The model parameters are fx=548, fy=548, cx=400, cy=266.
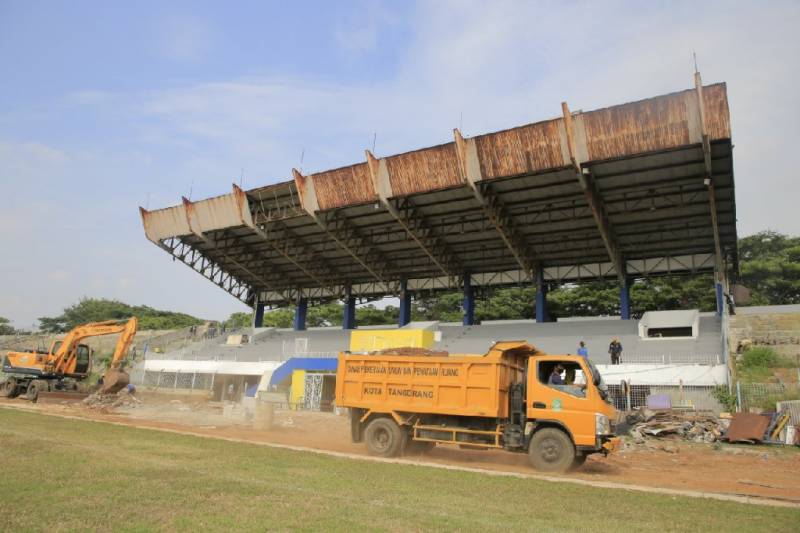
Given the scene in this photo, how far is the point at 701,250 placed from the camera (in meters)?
34.3

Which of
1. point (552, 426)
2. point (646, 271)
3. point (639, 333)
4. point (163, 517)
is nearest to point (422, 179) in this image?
point (639, 333)

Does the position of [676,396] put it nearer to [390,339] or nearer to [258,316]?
[390,339]

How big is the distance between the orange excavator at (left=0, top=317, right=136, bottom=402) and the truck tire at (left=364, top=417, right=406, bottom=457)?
18.1 metres

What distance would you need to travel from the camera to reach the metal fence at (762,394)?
18.8 m

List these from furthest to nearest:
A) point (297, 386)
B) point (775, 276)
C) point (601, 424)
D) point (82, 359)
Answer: point (775, 276), point (297, 386), point (82, 359), point (601, 424)

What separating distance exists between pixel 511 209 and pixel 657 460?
18751mm

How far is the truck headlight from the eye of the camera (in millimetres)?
11164

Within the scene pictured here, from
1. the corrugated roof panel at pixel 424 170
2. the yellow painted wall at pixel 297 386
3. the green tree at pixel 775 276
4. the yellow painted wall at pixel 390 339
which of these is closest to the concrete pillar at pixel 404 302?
the yellow painted wall at pixel 390 339

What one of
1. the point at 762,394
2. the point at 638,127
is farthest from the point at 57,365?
the point at 762,394

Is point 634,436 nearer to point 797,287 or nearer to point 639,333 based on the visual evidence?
point 639,333

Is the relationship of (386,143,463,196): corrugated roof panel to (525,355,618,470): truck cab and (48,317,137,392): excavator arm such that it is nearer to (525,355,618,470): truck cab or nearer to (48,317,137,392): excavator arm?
(48,317,137,392): excavator arm

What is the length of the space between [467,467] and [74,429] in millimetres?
10823

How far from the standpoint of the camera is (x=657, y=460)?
1483 centimetres

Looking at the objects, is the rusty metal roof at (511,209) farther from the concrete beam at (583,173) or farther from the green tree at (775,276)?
the green tree at (775,276)
